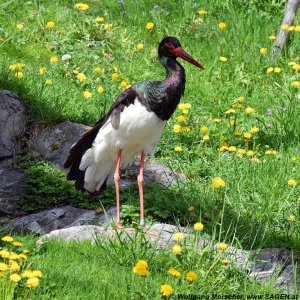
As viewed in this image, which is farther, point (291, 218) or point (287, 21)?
point (287, 21)

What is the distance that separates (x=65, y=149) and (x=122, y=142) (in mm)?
1069

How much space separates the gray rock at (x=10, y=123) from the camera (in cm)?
689

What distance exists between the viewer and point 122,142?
19.7 ft

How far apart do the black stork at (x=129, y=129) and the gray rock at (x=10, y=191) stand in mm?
529

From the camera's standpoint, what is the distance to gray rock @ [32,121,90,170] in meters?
6.95

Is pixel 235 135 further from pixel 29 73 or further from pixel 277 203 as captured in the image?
pixel 29 73

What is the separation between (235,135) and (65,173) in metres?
1.49

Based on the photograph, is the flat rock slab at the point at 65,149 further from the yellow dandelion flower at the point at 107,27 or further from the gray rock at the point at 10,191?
the yellow dandelion flower at the point at 107,27

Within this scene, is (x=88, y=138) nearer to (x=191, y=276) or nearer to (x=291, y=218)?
(x=291, y=218)

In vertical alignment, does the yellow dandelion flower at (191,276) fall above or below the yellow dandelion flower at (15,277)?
below

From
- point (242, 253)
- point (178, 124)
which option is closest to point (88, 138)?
point (178, 124)

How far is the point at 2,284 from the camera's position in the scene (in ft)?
12.7

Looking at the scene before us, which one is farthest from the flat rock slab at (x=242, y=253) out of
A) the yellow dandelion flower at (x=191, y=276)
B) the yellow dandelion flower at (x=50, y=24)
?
the yellow dandelion flower at (x=50, y=24)

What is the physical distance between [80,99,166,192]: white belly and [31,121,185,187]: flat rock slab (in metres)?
0.42
